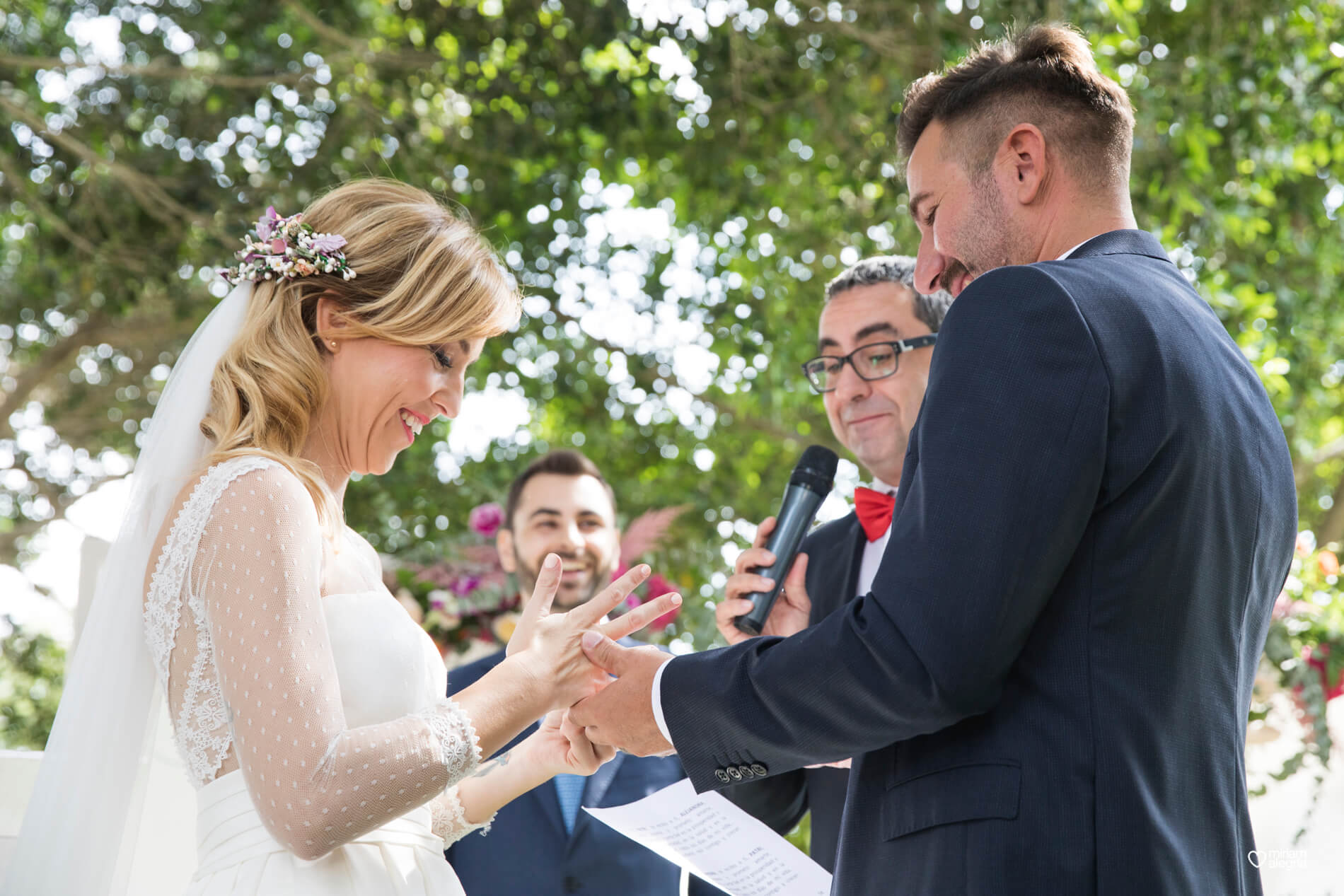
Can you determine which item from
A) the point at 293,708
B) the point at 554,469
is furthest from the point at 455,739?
the point at 554,469

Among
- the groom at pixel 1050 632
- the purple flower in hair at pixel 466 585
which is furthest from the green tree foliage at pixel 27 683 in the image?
the groom at pixel 1050 632

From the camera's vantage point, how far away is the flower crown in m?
2.50

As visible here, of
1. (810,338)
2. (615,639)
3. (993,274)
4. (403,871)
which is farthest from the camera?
(810,338)

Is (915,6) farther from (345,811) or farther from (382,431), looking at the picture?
(345,811)

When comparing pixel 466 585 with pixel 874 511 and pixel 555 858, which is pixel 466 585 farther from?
pixel 874 511

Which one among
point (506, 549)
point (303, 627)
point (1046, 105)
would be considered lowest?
point (303, 627)

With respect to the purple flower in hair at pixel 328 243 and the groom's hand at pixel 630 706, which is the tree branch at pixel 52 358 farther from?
the groom's hand at pixel 630 706

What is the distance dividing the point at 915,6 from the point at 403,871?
511 centimetres

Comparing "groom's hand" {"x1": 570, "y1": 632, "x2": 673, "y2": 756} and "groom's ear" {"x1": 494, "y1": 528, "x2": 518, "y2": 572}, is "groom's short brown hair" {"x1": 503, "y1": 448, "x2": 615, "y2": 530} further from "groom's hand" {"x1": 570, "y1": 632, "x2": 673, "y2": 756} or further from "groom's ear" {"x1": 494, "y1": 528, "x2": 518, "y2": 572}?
"groom's hand" {"x1": 570, "y1": 632, "x2": 673, "y2": 756}

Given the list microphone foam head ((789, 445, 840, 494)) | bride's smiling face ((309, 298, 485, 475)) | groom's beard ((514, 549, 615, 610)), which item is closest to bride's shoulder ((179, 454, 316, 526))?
bride's smiling face ((309, 298, 485, 475))

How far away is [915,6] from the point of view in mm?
5906

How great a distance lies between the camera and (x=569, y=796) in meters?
3.66

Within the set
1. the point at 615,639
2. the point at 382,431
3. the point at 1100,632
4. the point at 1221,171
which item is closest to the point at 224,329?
the point at 382,431

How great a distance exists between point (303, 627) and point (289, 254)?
942 millimetres
